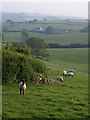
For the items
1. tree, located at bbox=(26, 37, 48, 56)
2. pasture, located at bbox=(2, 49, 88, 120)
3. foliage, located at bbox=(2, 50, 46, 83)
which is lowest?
pasture, located at bbox=(2, 49, 88, 120)

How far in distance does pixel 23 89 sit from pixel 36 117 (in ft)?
15.7

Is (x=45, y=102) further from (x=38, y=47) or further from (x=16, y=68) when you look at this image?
(x=38, y=47)

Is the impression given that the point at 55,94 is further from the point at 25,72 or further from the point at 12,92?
the point at 25,72

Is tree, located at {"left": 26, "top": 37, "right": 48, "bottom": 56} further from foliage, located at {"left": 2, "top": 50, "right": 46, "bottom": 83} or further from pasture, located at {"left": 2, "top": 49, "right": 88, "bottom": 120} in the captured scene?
pasture, located at {"left": 2, "top": 49, "right": 88, "bottom": 120}

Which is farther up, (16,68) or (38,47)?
(38,47)

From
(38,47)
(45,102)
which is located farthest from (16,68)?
(38,47)

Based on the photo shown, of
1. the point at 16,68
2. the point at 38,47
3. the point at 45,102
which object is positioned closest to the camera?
the point at 45,102

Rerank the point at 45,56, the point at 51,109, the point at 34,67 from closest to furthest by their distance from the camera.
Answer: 1. the point at 51,109
2. the point at 34,67
3. the point at 45,56

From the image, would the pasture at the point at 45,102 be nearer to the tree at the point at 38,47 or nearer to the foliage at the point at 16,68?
the foliage at the point at 16,68

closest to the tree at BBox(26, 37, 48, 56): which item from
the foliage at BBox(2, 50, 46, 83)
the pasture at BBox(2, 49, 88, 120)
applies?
the foliage at BBox(2, 50, 46, 83)

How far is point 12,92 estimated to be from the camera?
1816 cm

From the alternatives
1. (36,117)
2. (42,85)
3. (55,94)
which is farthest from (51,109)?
(42,85)

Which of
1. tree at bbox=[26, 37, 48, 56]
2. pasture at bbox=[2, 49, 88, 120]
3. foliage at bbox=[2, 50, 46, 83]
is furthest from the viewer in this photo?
tree at bbox=[26, 37, 48, 56]

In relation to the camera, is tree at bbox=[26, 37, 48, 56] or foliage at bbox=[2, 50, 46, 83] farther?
tree at bbox=[26, 37, 48, 56]
